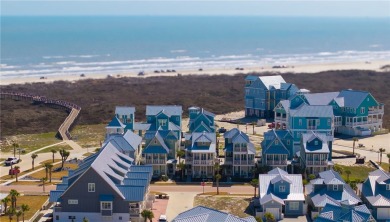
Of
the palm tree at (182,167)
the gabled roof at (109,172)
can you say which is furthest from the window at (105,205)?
the palm tree at (182,167)

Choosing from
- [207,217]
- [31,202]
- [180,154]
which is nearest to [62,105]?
[180,154]

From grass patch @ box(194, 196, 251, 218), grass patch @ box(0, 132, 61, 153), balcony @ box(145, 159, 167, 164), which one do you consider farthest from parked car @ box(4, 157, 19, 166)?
grass patch @ box(194, 196, 251, 218)

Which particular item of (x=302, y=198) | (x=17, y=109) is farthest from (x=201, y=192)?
(x=17, y=109)

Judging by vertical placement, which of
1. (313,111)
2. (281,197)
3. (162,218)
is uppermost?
(313,111)

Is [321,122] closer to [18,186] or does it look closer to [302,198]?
[302,198]

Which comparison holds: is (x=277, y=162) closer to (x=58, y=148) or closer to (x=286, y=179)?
(x=286, y=179)

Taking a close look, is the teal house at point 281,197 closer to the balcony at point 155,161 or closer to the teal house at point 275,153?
the teal house at point 275,153
